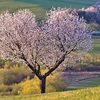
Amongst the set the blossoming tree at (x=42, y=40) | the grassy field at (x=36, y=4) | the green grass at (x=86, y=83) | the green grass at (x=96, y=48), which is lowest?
the green grass at (x=86, y=83)

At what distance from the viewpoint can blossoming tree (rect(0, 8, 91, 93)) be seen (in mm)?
31750

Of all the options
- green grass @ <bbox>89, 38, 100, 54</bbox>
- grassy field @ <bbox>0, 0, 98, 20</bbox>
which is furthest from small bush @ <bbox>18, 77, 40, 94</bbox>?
grassy field @ <bbox>0, 0, 98, 20</bbox>

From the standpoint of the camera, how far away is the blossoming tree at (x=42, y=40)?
104 ft

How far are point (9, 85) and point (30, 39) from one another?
22.3m

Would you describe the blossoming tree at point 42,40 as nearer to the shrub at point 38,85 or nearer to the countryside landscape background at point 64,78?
the countryside landscape background at point 64,78

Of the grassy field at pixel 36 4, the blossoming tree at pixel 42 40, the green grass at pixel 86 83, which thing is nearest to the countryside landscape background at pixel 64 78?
the green grass at pixel 86 83

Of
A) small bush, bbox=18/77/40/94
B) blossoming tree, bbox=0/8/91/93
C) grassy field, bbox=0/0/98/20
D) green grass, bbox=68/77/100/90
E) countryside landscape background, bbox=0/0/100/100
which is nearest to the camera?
countryside landscape background, bbox=0/0/100/100

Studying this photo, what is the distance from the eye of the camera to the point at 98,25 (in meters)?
133

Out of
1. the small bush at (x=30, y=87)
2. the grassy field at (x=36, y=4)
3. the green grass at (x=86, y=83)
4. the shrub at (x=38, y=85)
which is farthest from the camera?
the grassy field at (x=36, y=4)

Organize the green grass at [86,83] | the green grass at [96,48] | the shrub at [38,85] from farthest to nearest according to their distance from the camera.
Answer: the green grass at [96,48] → the green grass at [86,83] → the shrub at [38,85]

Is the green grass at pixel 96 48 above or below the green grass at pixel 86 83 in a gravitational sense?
above

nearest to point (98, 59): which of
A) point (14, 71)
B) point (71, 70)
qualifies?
point (71, 70)

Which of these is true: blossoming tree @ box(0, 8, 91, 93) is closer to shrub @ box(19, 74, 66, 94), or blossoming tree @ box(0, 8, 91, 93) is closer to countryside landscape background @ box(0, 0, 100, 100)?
countryside landscape background @ box(0, 0, 100, 100)

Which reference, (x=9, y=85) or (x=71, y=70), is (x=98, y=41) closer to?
(x=71, y=70)
